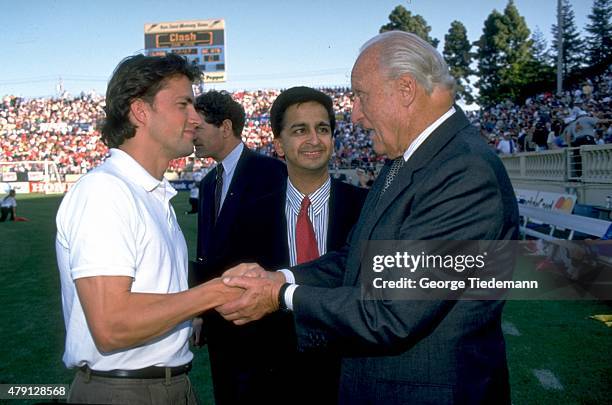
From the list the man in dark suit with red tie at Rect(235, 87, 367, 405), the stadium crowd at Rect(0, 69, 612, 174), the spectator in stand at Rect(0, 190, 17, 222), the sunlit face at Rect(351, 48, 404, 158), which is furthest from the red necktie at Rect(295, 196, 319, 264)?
the spectator in stand at Rect(0, 190, 17, 222)

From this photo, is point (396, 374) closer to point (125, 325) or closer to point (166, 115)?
point (125, 325)

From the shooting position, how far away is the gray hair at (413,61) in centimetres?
230

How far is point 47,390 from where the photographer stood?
118 inches

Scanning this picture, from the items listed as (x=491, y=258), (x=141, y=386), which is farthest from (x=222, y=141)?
(x=491, y=258)

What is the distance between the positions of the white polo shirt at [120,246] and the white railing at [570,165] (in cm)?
1208

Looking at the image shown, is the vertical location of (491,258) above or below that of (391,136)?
below

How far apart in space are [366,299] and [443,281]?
0.30 meters

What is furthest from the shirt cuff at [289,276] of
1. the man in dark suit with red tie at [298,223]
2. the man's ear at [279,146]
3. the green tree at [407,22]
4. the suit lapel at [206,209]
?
the green tree at [407,22]

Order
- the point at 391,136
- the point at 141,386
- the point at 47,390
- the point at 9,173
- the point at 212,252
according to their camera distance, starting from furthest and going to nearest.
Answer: the point at 9,173, the point at 212,252, the point at 47,390, the point at 391,136, the point at 141,386

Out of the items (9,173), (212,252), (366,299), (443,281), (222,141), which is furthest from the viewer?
(9,173)

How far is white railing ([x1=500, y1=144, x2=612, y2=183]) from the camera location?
1262 cm

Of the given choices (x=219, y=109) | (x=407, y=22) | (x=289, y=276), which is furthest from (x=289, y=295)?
(x=407, y=22)

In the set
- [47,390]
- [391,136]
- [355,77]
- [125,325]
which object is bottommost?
Answer: [47,390]

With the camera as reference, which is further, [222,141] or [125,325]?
[222,141]
